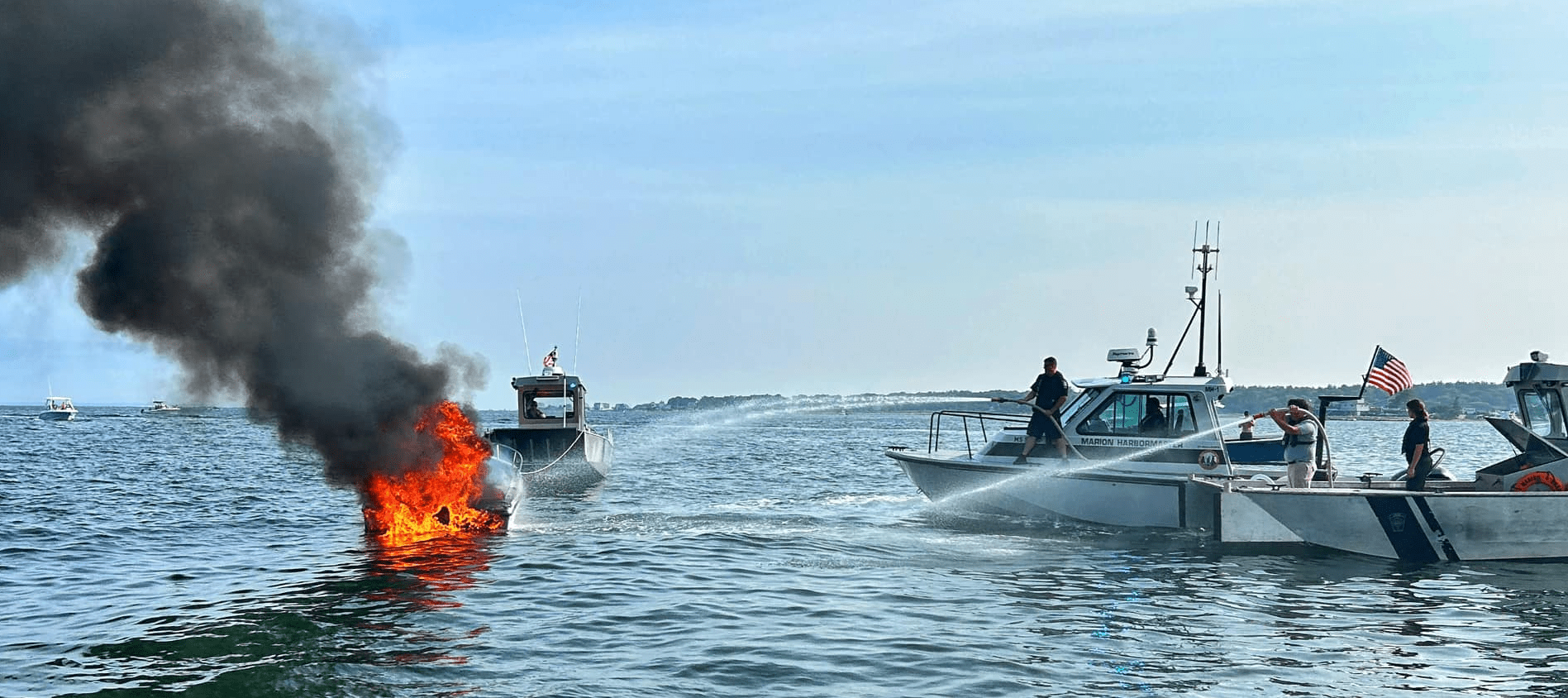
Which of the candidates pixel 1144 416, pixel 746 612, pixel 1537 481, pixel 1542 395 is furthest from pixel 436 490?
pixel 1542 395

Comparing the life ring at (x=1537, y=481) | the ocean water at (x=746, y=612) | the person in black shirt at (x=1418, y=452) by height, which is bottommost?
the ocean water at (x=746, y=612)

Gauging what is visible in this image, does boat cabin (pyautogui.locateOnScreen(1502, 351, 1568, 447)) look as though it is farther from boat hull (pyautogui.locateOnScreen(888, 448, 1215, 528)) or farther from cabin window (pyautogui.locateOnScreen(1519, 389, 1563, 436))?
boat hull (pyautogui.locateOnScreen(888, 448, 1215, 528))


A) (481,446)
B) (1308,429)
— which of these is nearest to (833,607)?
(481,446)

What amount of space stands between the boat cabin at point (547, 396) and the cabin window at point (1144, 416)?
19373 millimetres

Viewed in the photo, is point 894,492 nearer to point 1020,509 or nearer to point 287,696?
point 1020,509

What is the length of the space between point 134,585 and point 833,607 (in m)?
9.35

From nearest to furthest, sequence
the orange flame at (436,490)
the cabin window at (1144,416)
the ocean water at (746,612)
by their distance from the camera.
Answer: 1. the ocean water at (746,612)
2. the orange flame at (436,490)
3. the cabin window at (1144,416)

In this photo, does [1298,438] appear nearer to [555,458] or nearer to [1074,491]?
[1074,491]

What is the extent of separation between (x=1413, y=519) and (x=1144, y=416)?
16.2ft

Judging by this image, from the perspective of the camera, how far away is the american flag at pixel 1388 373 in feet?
64.8

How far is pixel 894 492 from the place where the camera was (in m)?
31.7

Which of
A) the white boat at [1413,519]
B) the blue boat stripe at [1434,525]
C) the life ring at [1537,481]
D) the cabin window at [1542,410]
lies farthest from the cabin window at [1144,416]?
the cabin window at [1542,410]

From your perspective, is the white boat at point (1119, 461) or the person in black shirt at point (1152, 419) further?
the person in black shirt at point (1152, 419)

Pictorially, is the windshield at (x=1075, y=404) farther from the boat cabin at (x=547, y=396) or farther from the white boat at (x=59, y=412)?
the white boat at (x=59, y=412)
